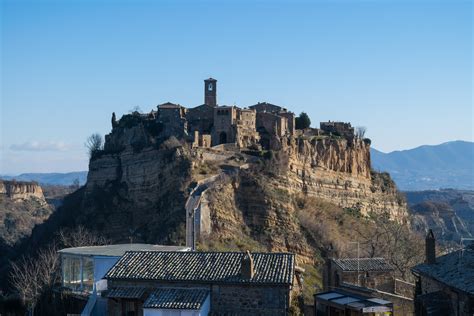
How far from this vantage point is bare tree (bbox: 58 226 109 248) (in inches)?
2085

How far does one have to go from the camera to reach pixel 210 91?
75188 millimetres

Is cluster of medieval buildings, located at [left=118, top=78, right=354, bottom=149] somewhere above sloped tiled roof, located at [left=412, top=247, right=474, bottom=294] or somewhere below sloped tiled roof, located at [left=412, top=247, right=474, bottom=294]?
above

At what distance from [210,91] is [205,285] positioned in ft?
172

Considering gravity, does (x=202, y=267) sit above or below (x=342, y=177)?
below

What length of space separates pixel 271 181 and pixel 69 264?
31.8 metres

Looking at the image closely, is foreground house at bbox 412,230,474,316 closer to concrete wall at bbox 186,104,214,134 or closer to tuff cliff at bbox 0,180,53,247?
concrete wall at bbox 186,104,214,134

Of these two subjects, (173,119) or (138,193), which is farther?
(173,119)

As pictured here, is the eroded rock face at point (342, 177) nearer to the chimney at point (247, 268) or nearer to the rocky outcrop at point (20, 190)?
the chimney at point (247, 268)

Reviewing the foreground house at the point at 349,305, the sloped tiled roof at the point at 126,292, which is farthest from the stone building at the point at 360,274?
the sloped tiled roof at the point at 126,292

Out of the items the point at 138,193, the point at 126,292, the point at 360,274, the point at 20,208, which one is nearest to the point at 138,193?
the point at 138,193

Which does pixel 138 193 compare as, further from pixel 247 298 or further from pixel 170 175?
pixel 247 298

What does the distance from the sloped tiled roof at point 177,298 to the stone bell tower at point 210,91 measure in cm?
5112

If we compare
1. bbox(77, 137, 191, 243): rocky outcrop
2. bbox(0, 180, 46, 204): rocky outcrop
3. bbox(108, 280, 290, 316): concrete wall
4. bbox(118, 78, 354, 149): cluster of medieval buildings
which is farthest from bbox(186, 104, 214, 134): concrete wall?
bbox(0, 180, 46, 204): rocky outcrop

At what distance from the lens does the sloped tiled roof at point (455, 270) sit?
22.1 meters
